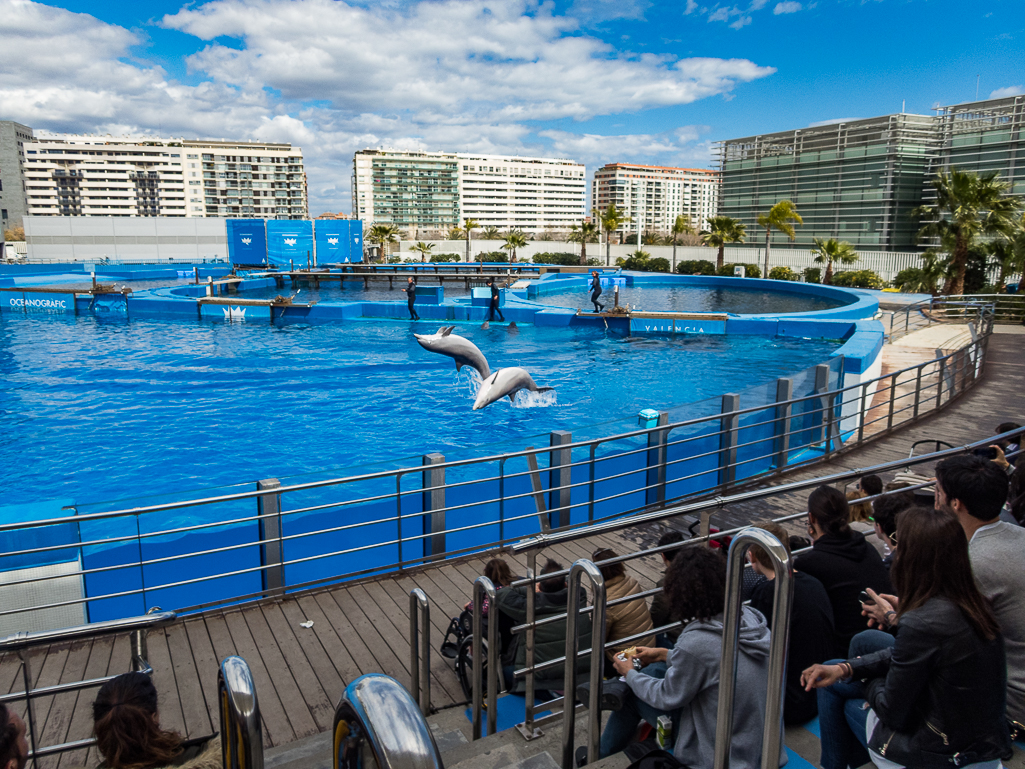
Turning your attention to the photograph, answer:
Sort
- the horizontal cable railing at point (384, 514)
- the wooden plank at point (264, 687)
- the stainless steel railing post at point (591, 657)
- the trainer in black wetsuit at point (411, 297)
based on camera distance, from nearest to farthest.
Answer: the stainless steel railing post at point (591, 657) < the wooden plank at point (264, 687) < the horizontal cable railing at point (384, 514) < the trainer in black wetsuit at point (411, 297)

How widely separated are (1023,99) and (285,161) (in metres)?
120

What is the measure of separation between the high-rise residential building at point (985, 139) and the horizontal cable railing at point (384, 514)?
157 ft

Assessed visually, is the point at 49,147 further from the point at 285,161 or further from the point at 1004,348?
the point at 1004,348

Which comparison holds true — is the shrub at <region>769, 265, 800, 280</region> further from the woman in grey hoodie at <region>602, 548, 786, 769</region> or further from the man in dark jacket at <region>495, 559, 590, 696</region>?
the woman in grey hoodie at <region>602, 548, 786, 769</region>

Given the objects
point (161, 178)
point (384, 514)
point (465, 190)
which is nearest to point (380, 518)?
point (384, 514)

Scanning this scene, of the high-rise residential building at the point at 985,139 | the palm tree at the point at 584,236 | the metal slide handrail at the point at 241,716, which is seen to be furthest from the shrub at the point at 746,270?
the metal slide handrail at the point at 241,716

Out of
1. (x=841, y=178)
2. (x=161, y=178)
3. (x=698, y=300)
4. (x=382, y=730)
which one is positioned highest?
(x=161, y=178)

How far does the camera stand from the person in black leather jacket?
229 cm

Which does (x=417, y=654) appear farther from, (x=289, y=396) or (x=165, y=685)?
(x=289, y=396)

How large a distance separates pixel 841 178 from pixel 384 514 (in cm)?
6077

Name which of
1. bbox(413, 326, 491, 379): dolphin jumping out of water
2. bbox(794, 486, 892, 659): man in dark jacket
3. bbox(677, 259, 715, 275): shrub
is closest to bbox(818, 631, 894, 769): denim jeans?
bbox(794, 486, 892, 659): man in dark jacket

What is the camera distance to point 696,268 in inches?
1876

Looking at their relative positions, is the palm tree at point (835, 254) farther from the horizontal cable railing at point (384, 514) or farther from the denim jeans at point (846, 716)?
the denim jeans at point (846, 716)

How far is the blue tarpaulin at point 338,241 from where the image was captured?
50531 mm
